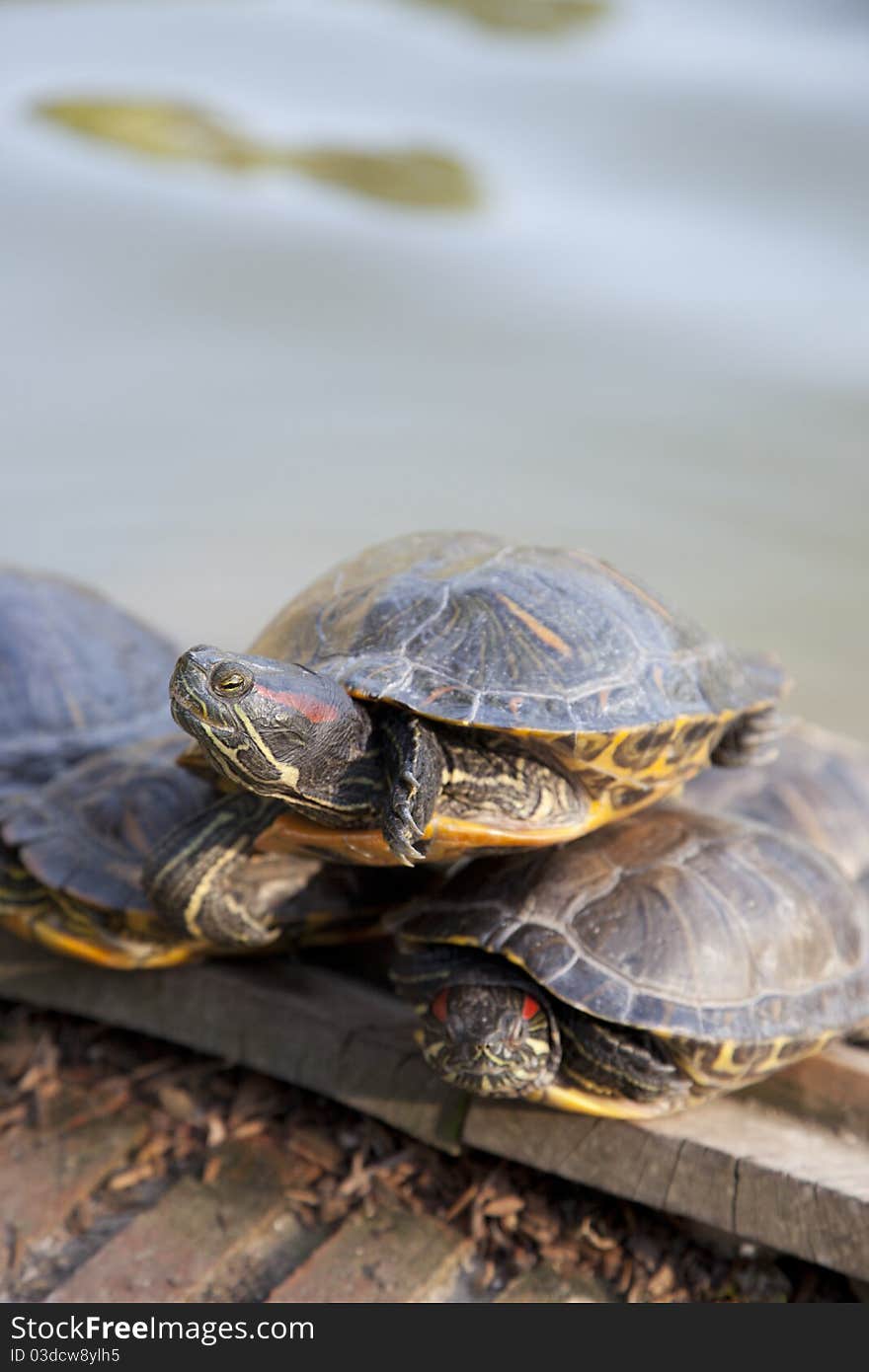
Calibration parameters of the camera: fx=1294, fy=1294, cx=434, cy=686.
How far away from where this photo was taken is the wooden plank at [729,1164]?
2098mm

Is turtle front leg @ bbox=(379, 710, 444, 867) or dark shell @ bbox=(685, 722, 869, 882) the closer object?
turtle front leg @ bbox=(379, 710, 444, 867)

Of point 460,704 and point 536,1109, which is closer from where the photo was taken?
point 460,704

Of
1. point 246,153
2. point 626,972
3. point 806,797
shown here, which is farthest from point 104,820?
point 246,153

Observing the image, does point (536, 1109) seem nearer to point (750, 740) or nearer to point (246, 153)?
point (750, 740)

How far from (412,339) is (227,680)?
6335 mm

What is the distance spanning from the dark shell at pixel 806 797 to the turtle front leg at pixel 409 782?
1090mm

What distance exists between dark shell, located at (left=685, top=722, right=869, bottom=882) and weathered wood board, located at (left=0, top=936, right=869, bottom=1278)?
58cm

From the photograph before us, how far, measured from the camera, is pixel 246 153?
1008cm

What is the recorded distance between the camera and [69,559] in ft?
19.0

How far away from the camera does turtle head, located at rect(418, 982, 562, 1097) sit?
214 centimetres

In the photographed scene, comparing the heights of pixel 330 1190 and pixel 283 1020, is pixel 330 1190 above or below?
below

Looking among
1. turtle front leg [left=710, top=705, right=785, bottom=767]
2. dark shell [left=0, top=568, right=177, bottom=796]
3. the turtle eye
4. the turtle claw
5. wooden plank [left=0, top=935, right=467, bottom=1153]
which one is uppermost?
the turtle eye

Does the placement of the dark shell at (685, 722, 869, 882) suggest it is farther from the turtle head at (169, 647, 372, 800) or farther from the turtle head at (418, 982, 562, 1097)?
the turtle head at (169, 647, 372, 800)

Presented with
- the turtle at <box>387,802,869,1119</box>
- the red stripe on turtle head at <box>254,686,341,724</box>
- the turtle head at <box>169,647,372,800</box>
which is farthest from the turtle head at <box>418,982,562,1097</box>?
the red stripe on turtle head at <box>254,686,341,724</box>
